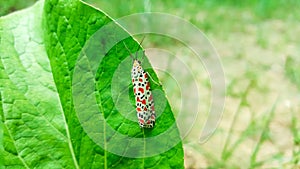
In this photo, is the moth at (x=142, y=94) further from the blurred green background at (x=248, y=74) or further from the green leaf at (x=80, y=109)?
the blurred green background at (x=248, y=74)

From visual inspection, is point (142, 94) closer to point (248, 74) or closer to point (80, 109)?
point (80, 109)

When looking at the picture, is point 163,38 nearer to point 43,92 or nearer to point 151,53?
point 151,53

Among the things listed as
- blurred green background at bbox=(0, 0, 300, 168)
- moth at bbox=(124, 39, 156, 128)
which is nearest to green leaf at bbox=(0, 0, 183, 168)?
moth at bbox=(124, 39, 156, 128)

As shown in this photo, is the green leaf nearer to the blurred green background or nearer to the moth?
the moth

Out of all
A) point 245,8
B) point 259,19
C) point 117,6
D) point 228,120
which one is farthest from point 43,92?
point 245,8

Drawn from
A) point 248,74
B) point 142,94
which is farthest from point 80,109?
point 248,74
